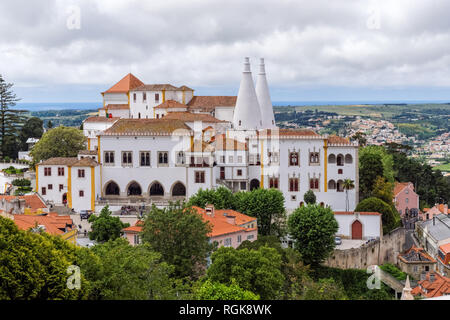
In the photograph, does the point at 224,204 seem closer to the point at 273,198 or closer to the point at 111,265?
the point at 273,198

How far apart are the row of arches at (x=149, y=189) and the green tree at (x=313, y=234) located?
37.4 feet

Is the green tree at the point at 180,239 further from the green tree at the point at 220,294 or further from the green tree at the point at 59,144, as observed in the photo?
the green tree at the point at 59,144

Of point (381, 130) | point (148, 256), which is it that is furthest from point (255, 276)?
point (381, 130)

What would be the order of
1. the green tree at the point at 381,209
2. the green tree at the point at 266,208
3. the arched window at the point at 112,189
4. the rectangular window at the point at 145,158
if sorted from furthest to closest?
the arched window at the point at 112,189 < the rectangular window at the point at 145,158 < the green tree at the point at 381,209 < the green tree at the point at 266,208

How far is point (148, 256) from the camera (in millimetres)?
25297

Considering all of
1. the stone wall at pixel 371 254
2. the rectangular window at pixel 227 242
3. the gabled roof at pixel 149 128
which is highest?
the gabled roof at pixel 149 128

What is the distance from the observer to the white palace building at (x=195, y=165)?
48.5 meters

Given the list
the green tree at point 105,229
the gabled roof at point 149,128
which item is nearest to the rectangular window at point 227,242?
the green tree at point 105,229

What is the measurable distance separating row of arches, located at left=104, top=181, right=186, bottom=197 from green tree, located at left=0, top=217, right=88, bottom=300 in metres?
31.1

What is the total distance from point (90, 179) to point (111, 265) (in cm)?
2884

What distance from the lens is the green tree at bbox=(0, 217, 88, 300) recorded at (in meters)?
16.9

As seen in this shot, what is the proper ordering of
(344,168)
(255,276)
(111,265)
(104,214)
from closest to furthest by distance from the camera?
1. (111,265)
2. (255,276)
3. (104,214)
4. (344,168)

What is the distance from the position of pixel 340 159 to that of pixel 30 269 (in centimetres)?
3411

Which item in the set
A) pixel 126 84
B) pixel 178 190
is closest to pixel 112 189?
pixel 178 190
